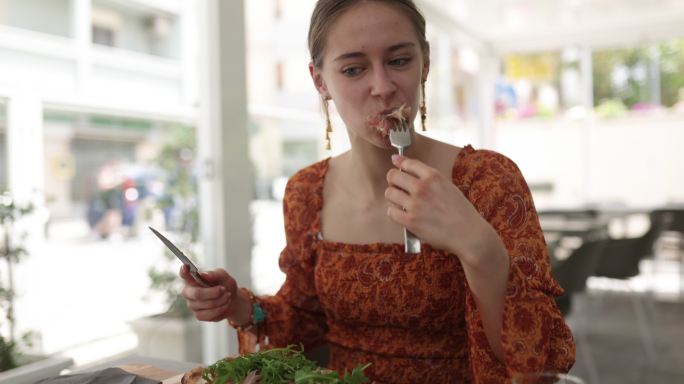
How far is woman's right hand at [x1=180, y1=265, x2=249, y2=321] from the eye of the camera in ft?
3.92

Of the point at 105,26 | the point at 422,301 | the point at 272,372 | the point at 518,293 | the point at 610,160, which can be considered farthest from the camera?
the point at 610,160

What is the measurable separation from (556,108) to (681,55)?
1.51 metres

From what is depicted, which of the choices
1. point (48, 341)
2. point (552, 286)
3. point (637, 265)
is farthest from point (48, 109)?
point (637, 265)

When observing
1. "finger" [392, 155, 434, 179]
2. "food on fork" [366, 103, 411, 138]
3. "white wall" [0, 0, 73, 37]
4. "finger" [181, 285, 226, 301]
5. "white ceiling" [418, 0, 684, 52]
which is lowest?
"finger" [181, 285, 226, 301]

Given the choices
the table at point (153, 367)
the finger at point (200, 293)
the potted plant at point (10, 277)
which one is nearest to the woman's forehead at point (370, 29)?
the finger at point (200, 293)

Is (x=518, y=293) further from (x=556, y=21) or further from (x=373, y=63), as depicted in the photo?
(x=556, y=21)

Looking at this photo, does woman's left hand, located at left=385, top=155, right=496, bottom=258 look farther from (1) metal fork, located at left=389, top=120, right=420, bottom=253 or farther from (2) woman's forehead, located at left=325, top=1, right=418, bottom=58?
(2) woman's forehead, located at left=325, top=1, right=418, bottom=58

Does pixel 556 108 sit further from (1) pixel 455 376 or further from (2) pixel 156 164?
(1) pixel 455 376

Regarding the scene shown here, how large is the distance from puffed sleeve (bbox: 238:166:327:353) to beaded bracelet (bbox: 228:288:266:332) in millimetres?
21

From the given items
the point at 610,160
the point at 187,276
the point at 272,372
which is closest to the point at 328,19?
the point at 187,276

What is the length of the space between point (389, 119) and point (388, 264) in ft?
1.11

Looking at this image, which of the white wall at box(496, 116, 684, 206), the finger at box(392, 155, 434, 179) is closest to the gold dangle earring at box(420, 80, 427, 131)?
the finger at box(392, 155, 434, 179)

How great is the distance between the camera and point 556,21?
6836mm

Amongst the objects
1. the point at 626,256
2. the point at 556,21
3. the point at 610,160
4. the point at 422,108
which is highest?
the point at 556,21
